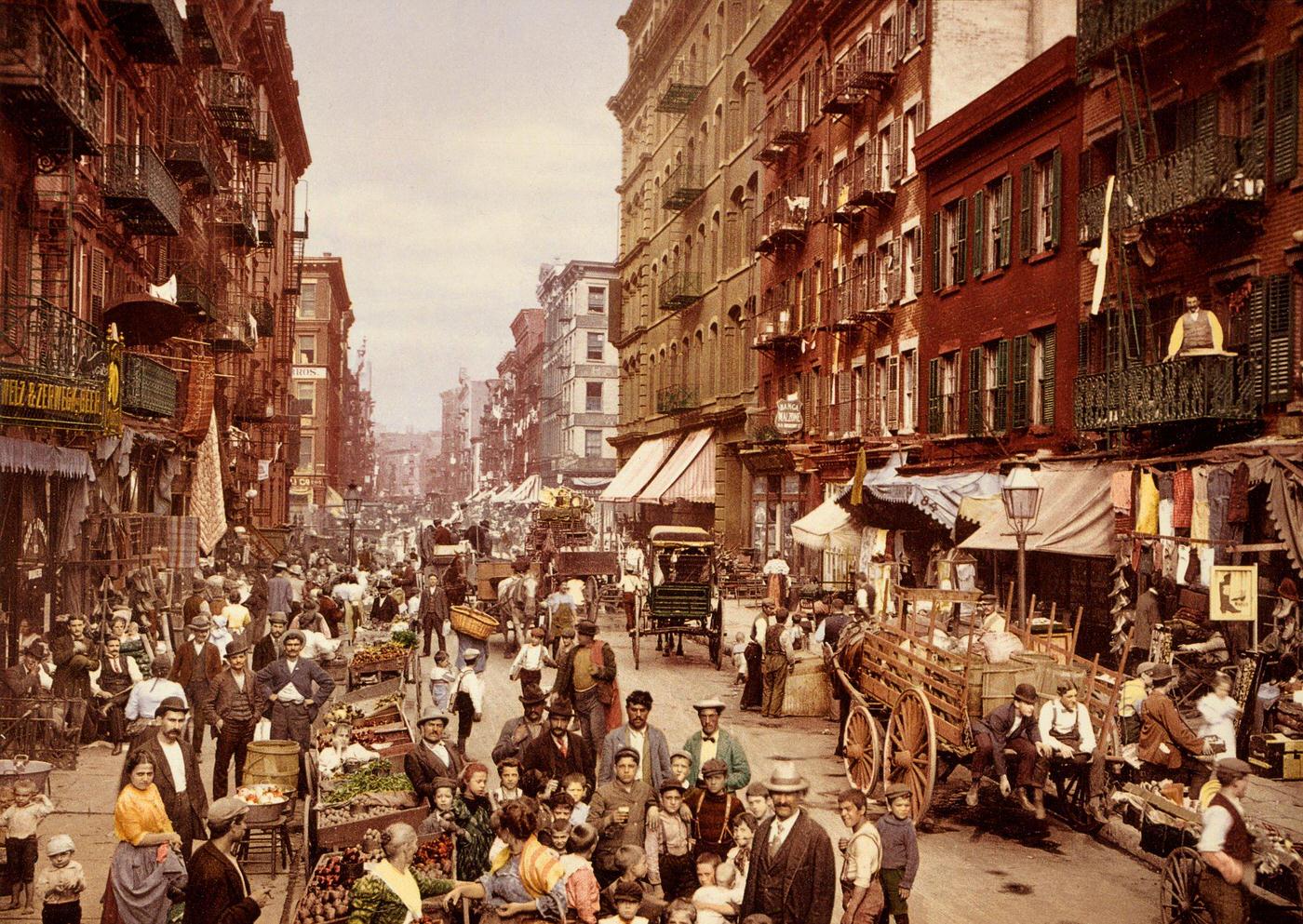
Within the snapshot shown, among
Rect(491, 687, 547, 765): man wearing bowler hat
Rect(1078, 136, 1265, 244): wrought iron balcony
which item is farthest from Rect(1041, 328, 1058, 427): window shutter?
Rect(491, 687, 547, 765): man wearing bowler hat

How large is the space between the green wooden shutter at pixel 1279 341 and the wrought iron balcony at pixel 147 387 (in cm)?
1879

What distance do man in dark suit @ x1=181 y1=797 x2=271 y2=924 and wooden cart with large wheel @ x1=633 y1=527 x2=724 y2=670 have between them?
1570cm

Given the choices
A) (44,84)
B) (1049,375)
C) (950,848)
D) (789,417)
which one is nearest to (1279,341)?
(1049,375)

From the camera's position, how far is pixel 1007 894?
11.0 m

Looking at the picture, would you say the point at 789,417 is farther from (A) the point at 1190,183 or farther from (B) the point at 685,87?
(A) the point at 1190,183

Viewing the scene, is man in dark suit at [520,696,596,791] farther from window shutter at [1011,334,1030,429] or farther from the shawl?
window shutter at [1011,334,1030,429]

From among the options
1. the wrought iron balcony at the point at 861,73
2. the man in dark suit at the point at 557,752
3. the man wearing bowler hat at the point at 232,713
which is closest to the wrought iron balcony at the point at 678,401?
the wrought iron balcony at the point at 861,73

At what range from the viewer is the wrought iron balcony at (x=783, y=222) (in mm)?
40031

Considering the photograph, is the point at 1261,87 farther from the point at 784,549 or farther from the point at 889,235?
the point at 784,549

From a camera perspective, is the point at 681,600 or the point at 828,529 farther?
the point at 828,529

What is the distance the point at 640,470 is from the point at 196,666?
41.4 metres

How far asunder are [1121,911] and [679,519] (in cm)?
4120

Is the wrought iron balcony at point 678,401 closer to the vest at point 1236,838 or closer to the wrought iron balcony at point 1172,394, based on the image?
the wrought iron balcony at point 1172,394

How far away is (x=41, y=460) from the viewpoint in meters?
16.2
